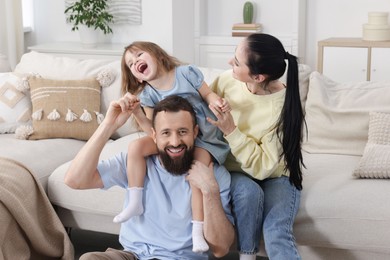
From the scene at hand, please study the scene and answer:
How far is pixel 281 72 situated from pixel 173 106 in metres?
0.41

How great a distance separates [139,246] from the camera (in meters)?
2.68

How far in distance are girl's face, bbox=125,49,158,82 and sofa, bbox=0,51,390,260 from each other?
0.31 m

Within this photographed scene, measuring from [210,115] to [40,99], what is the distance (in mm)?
1378

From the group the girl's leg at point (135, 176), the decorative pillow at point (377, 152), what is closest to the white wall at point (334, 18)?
the decorative pillow at point (377, 152)

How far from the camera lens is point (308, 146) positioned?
3.42 metres

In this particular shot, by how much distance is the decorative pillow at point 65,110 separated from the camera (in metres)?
3.75

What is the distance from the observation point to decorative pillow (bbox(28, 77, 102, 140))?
3.75 meters

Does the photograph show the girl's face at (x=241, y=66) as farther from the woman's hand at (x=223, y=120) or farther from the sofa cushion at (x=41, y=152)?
the sofa cushion at (x=41, y=152)

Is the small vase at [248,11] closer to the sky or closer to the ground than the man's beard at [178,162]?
closer to the sky

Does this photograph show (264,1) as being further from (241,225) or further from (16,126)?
(241,225)

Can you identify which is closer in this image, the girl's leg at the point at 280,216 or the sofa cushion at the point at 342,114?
the girl's leg at the point at 280,216

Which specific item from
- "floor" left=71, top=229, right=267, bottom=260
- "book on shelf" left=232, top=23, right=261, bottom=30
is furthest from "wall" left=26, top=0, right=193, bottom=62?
"floor" left=71, top=229, right=267, bottom=260

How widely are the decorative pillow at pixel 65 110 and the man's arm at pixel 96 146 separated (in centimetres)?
116

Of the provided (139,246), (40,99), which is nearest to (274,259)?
(139,246)
